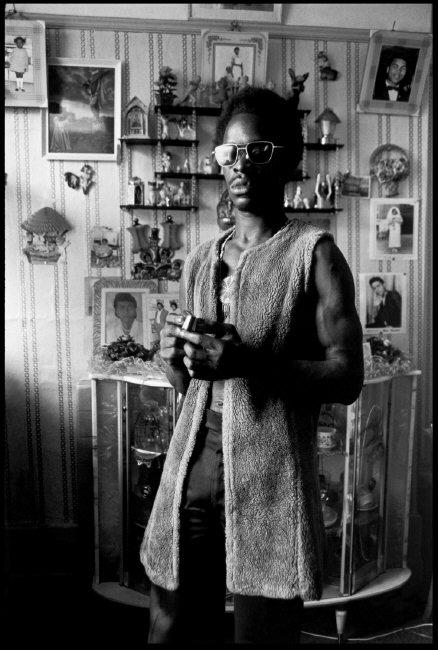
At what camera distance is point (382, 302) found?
3.32 meters

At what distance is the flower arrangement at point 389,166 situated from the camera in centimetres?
324

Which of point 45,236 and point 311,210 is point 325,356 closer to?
point 311,210

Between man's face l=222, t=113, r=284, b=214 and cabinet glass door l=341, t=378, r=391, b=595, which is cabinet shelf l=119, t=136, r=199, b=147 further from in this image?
man's face l=222, t=113, r=284, b=214

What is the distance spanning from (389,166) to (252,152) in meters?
2.19

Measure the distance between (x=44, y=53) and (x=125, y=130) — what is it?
1.71 feet

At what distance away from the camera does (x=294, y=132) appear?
134 cm

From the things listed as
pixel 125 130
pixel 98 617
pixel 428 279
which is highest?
pixel 125 130

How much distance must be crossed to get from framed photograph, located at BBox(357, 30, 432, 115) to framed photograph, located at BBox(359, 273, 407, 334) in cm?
88

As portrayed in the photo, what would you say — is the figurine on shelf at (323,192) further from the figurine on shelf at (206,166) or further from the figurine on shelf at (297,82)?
the figurine on shelf at (206,166)

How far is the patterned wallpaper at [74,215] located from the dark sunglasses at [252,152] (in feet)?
6.29

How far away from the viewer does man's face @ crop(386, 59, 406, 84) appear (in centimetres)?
319

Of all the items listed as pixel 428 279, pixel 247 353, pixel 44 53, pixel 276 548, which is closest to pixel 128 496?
pixel 276 548

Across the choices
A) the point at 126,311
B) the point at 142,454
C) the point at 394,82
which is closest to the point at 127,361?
the point at 142,454

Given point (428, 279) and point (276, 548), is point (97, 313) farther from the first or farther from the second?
point (276, 548)
